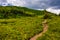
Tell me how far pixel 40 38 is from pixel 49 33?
7846 millimetres

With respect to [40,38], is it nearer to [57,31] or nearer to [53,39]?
[53,39]

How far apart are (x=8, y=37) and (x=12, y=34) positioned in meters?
2.83

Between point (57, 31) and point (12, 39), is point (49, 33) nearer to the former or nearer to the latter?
point (57, 31)

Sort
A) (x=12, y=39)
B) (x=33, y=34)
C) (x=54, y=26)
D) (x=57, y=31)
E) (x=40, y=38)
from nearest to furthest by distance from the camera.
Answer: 1. (x=12, y=39)
2. (x=40, y=38)
3. (x=33, y=34)
4. (x=57, y=31)
5. (x=54, y=26)

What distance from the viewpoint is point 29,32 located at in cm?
6062

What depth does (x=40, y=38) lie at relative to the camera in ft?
182

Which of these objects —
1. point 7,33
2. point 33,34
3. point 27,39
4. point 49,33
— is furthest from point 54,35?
point 7,33

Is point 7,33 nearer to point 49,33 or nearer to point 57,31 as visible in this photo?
point 49,33

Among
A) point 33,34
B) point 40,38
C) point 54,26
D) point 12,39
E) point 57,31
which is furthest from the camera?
point 54,26

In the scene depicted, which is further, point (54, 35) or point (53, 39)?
point (54, 35)

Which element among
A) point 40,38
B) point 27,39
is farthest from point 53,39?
point 27,39

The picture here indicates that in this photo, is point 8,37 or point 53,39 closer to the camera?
point 8,37

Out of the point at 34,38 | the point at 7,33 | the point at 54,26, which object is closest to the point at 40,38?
the point at 34,38

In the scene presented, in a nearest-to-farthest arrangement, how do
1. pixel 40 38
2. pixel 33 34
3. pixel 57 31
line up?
pixel 40 38, pixel 33 34, pixel 57 31
